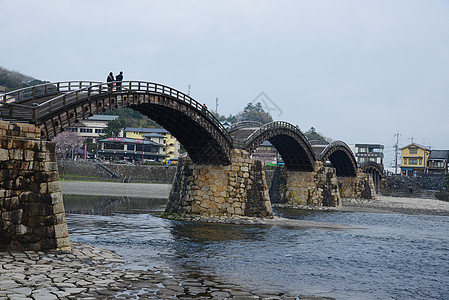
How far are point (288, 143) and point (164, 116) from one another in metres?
23.1

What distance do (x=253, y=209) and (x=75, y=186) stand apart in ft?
127

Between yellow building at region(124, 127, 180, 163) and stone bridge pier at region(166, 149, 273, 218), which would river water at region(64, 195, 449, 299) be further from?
yellow building at region(124, 127, 180, 163)

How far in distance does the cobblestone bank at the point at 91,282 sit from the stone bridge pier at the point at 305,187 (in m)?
41.5

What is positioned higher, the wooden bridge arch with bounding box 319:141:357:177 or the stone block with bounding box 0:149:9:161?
the wooden bridge arch with bounding box 319:141:357:177

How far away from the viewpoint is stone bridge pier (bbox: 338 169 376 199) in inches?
3051

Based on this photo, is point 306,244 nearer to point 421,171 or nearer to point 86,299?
point 86,299

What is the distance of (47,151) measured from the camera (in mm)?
18172

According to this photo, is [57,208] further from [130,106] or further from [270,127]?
[270,127]

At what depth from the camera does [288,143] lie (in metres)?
53.9

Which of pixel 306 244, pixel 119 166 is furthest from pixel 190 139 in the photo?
pixel 119 166

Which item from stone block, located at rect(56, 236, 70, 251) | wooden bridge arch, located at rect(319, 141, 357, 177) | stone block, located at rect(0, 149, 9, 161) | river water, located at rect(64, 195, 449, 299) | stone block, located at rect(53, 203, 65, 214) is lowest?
river water, located at rect(64, 195, 449, 299)

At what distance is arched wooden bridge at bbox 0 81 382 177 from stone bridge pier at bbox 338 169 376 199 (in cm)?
1940

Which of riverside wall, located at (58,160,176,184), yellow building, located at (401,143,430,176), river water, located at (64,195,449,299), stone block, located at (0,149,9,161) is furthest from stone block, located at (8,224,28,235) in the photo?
yellow building, located at (401,143,430,176)

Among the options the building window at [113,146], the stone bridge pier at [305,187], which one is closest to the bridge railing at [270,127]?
the stone bridge pier at [305,187]
